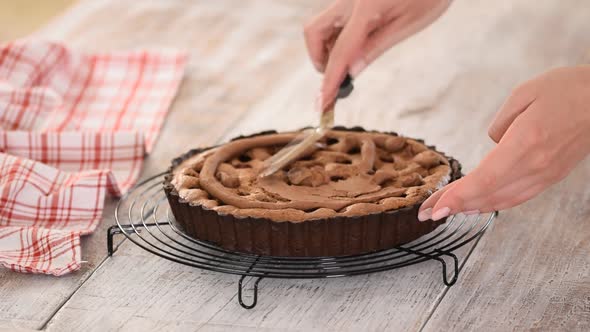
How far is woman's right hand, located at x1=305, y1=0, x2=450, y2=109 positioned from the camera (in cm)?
224

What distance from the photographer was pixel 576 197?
2412mm

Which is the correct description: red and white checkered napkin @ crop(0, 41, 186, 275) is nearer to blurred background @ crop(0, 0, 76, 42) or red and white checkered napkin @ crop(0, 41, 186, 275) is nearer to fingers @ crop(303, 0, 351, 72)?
fingers @ crop(303, 0, 351, 72)

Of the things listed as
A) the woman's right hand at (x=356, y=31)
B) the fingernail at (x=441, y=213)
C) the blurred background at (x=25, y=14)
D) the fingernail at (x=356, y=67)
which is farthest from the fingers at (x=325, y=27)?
the blurred background at (x=25, y=14)

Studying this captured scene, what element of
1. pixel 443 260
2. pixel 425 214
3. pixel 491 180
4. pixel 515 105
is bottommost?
pixel 443 260

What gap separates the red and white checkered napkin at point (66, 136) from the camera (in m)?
2.17

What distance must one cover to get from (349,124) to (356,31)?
68cm

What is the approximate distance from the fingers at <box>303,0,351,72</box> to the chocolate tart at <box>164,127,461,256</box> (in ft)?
0.71

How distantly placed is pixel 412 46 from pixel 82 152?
1.44 metres

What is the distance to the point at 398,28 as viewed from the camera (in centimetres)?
239

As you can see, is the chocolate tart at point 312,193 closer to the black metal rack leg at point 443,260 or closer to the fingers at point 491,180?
the black metal rack leg at point 443,260

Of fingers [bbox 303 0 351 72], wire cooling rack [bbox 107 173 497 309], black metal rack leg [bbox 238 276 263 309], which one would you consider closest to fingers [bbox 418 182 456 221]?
wire cooling rack [bbox 107 173 497 309]

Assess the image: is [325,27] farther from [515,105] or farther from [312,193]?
[515,105]

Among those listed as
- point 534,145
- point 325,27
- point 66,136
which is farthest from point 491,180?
point 66,136

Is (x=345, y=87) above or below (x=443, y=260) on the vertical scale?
above
